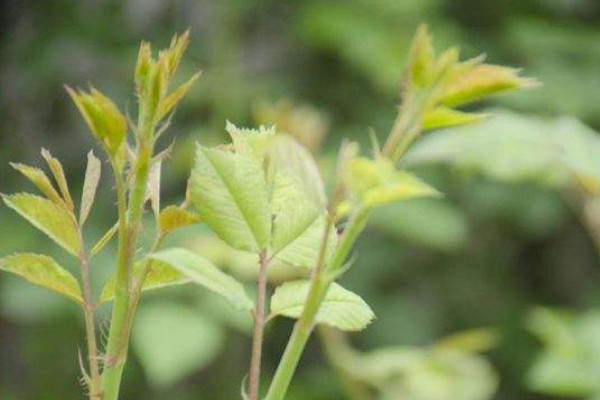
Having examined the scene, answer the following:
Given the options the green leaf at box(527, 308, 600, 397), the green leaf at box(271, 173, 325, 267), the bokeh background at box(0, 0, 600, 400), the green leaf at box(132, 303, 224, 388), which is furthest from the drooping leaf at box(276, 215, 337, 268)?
the bokeh background at box(0, 0, 600, 400)

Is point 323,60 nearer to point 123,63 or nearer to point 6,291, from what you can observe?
point 123,63

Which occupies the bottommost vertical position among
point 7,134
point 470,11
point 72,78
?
point 7,134

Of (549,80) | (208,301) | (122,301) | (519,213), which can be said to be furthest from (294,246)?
(519,213)

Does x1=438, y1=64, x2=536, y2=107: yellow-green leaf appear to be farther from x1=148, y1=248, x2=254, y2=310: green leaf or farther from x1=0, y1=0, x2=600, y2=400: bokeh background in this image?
x1=0, y1=0, x2=600, y2=400: bokeh background

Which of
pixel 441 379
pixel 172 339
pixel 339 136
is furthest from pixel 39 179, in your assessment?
pixel 339 136

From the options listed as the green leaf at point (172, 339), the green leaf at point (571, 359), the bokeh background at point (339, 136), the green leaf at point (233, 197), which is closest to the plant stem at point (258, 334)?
the green leaf at point (233, 197)

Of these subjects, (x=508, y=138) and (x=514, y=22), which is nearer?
(x=508, y=138)

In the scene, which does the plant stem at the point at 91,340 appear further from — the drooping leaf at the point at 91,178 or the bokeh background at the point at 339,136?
the bokeh background at the point at 339,136

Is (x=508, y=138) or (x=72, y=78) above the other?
(x=72, y=78)

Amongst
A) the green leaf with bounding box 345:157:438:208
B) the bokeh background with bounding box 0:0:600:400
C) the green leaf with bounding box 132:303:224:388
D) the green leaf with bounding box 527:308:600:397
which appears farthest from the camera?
the bokeh background with bounding box 0:0:600:400
